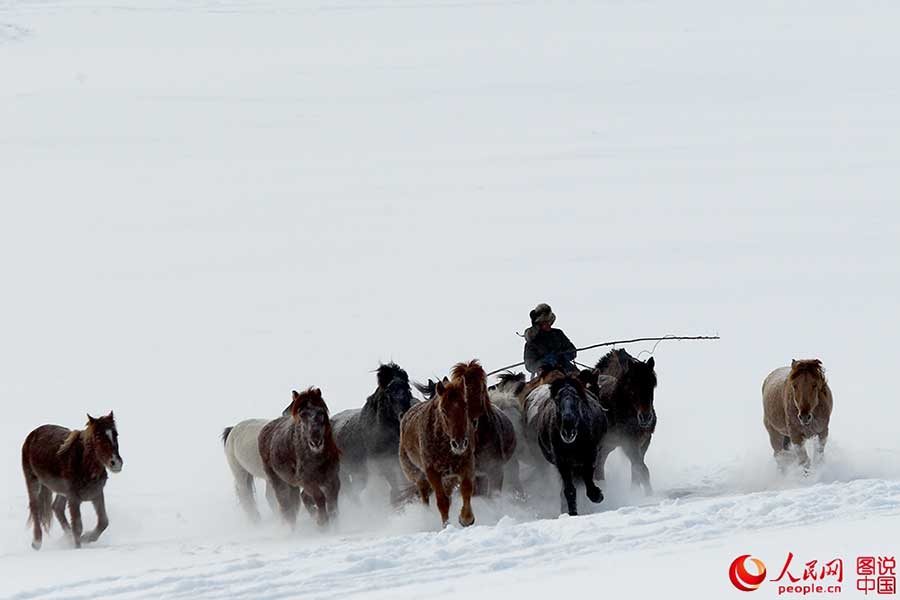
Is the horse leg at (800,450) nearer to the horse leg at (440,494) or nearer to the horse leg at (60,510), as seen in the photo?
the horse leg at (440,494)

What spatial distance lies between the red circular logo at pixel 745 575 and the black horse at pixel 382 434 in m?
5.26

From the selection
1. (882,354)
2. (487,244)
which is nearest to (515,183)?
(487,244)

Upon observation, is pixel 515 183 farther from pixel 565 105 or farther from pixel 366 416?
pixel 366 416

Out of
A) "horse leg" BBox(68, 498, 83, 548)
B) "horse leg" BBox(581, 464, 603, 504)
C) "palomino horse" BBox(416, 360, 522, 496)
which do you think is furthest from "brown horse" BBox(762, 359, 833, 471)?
"horse leg" BBox(68, 498, 83, 548)

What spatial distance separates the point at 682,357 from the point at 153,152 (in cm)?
3830

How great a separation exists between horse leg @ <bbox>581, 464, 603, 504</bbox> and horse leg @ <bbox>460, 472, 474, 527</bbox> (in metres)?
1.31

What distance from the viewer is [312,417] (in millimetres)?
12930

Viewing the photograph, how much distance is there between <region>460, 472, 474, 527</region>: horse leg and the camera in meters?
11.9

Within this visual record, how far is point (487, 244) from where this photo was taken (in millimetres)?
40625

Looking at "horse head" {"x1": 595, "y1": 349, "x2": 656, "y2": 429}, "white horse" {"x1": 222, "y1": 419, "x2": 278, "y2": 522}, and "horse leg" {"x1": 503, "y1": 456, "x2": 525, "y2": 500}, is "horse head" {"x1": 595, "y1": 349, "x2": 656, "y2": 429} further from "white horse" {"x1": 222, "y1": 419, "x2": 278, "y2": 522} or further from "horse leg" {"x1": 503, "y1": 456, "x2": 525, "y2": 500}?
"white horse" {"x1": 222, "y1": 419, "x2": 278, "y2": 522}

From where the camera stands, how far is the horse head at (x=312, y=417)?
1293 centimetres

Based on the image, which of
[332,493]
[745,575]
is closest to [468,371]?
[332,493]

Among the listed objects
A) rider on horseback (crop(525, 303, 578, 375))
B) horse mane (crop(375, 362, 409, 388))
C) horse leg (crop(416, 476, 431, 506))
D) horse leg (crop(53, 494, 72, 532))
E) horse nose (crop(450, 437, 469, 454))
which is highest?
rider on horseback (crop(525, 303, 578, 375))

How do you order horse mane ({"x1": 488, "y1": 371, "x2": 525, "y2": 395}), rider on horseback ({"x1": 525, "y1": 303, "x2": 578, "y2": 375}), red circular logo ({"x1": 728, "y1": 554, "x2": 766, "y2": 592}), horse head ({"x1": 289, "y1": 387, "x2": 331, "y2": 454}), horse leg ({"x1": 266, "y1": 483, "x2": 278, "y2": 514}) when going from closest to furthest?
→ red circular logo ({"x1": 728, "y1": 554, "x2": 766, "y2": 592}) → horse head ({"x1": 289, "y1": 387, "x2": 331, "y2": 454}) → horse leg ({"x1": 266, "y1": 483, "x2": 278, "y2": 514}) → horse mane ({"x1": 488, "y1": 371, "x2": 525, "y2": 395}) → rider on horseback ({"x1": 525, "y1": 303, "x2": 578, "y2": 375})
